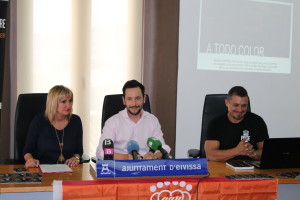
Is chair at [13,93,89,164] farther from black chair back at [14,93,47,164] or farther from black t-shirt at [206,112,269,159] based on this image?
black t-shirt at [206,112,269,159]

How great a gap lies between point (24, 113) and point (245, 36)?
275 centimetres

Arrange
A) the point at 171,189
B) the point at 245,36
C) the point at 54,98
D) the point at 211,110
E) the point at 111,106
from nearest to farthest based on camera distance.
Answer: the point at 171,189, the point at 54,98, the point at 111,106, the point at 211,110, the point at 245,36

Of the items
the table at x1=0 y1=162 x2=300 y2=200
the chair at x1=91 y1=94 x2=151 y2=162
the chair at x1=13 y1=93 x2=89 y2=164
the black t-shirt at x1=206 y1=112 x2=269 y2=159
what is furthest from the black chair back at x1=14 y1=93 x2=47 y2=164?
the black t-shirt at x1=206 y1=112 x2=269 y2=159

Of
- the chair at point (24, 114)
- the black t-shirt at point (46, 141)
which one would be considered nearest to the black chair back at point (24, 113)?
the chair at point (24, 114)

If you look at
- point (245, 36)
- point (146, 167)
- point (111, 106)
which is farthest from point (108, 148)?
point (245, 36)

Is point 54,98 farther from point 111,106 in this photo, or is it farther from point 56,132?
point 111,106

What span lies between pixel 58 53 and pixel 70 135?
1406 millimetres

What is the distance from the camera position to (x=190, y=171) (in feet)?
7.78

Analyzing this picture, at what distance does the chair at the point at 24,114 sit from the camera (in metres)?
3.12

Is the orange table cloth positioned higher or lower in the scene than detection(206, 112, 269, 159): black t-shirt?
lower

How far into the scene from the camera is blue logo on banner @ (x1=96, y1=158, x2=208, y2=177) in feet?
7.47

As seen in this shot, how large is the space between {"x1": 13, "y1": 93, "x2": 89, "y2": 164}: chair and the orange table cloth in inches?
38.3

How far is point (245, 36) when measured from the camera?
495 centimetres

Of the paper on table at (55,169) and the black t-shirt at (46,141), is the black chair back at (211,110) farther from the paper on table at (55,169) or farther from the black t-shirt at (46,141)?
the paper on table at (55,169)
